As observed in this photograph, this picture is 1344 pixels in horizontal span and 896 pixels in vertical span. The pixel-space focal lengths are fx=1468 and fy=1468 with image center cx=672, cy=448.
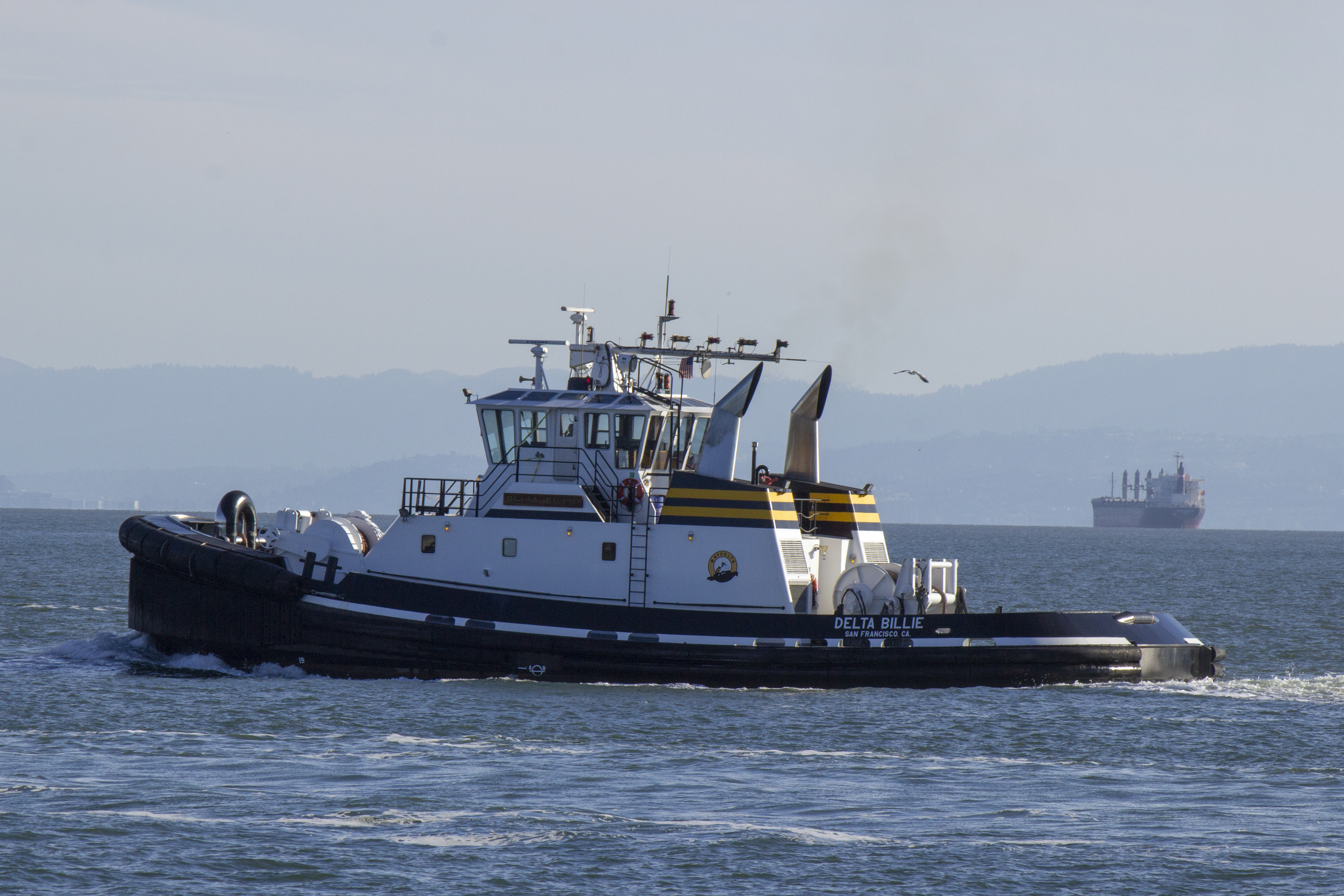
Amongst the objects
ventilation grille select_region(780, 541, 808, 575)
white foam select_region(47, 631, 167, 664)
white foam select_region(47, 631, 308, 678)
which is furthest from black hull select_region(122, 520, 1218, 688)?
white foam select_region(47, 631, 167, 664)

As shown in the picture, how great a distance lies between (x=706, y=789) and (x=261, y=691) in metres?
7.37

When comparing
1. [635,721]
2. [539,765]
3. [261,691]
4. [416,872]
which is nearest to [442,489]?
[261,691]

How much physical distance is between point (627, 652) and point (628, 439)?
10.2 ft

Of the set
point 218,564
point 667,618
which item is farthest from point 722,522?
point 218,564

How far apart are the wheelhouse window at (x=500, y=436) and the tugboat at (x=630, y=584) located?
0.02 metres

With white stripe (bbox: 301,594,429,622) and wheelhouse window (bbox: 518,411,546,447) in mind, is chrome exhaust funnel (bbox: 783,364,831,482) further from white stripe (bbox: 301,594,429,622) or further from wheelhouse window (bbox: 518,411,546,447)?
white stripe (bbox: 301,594,429,622)

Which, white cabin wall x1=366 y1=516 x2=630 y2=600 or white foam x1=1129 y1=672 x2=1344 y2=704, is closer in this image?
white cabin wall x1=366 y1=516 x2=630 y2=600

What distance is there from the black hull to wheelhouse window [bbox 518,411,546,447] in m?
2.36

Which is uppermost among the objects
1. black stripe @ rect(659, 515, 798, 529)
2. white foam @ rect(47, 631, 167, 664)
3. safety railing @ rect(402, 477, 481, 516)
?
safety railing @ rect(402, 477, 481, 516)

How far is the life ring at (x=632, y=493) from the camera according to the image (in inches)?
784

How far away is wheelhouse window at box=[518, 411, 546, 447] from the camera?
20656mm

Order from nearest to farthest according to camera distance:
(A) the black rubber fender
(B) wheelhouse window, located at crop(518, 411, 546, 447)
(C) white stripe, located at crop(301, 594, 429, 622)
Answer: (C) white stripe, located at crop(301, 594, 429, 622) < (A) the black rubber fender < (B) wheelhouse window, located at crop(518, 411, 546, 447)

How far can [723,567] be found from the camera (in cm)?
1956

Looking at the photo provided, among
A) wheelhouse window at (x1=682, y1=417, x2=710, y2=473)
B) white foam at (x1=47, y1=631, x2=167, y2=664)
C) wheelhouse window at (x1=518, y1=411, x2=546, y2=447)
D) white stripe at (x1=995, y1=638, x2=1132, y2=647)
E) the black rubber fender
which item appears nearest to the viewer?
white stripe at (x1=995, y1=638, x2=1132, y2=647)
